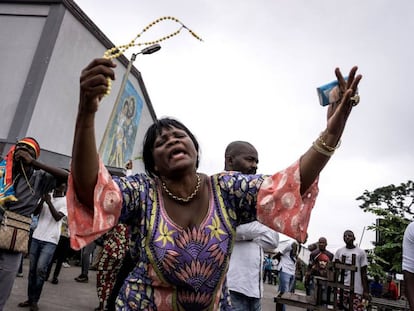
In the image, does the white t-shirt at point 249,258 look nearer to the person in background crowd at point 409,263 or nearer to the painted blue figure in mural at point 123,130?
the person in background crowd at point 409,263

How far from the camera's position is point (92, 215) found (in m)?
1.39

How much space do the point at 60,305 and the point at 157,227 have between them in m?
4.70

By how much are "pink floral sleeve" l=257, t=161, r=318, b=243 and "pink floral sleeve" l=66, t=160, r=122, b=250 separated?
607 mm

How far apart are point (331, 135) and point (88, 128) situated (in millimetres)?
891

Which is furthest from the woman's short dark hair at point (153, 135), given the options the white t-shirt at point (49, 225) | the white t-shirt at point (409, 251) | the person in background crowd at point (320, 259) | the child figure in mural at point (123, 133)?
the child figure in mural at point (123, 133)

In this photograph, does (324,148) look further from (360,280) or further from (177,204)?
(360,280)

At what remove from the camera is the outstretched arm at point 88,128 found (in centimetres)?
127

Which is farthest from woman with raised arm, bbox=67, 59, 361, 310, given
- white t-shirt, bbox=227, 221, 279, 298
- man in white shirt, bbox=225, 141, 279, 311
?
white t-shirt, bbox=227, 221, 279, 298

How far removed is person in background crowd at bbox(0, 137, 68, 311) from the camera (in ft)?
10.3

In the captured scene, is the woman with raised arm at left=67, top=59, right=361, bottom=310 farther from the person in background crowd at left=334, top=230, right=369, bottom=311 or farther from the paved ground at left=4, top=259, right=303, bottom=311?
the person in background crowd at left=334, top=230, right=369, bottom=311

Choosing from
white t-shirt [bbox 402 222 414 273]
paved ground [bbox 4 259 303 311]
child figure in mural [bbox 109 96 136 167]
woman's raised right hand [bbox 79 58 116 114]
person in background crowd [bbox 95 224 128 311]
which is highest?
child figure in mural [bbox 109 96 136 167]

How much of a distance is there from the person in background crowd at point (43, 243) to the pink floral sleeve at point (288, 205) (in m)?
3.49

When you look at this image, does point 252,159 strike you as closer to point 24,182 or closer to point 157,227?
point 157,227

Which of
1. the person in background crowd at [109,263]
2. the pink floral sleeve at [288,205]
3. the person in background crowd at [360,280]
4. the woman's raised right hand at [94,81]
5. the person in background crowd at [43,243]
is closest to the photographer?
the woman's raised right hand at [94,81]
